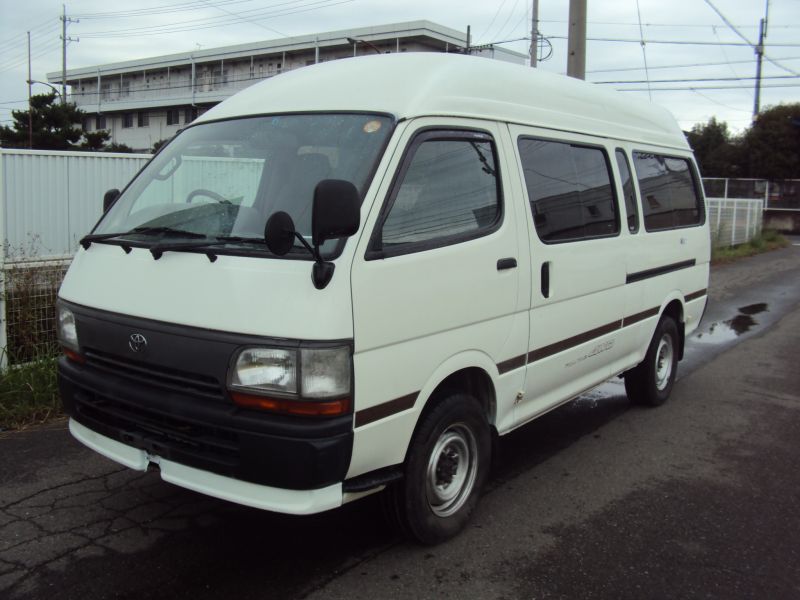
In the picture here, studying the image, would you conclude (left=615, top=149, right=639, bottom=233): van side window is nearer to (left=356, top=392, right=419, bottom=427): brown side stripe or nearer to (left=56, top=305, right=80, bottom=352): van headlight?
(left=356, top=392, right=419, bottom=427): brown side stripe

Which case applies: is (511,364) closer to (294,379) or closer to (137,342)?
(294,379)

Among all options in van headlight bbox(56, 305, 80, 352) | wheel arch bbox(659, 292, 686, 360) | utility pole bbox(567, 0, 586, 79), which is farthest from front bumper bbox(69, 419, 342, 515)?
utility pole bbox(567, 0, 586, 79)

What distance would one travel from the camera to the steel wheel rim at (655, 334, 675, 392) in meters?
6.20

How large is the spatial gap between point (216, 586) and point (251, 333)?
4.00 ft

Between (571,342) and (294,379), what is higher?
(294,379)

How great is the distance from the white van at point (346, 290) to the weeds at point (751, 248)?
50.5 ft

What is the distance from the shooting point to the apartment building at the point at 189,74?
4768 centimetres

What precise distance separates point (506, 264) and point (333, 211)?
1.30m

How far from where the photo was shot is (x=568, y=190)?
450cm

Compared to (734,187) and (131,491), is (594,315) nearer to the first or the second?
(131,491)

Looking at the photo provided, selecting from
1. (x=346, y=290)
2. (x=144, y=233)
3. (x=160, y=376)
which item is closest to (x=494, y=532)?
(x=346, y=290)

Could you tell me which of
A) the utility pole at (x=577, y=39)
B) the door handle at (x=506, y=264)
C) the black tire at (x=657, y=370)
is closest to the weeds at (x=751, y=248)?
the utility pole at (x=577, y=39)

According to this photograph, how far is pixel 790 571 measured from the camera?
3.48m

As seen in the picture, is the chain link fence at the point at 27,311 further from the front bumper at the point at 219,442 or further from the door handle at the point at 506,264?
the door handle at the point at 506,264
